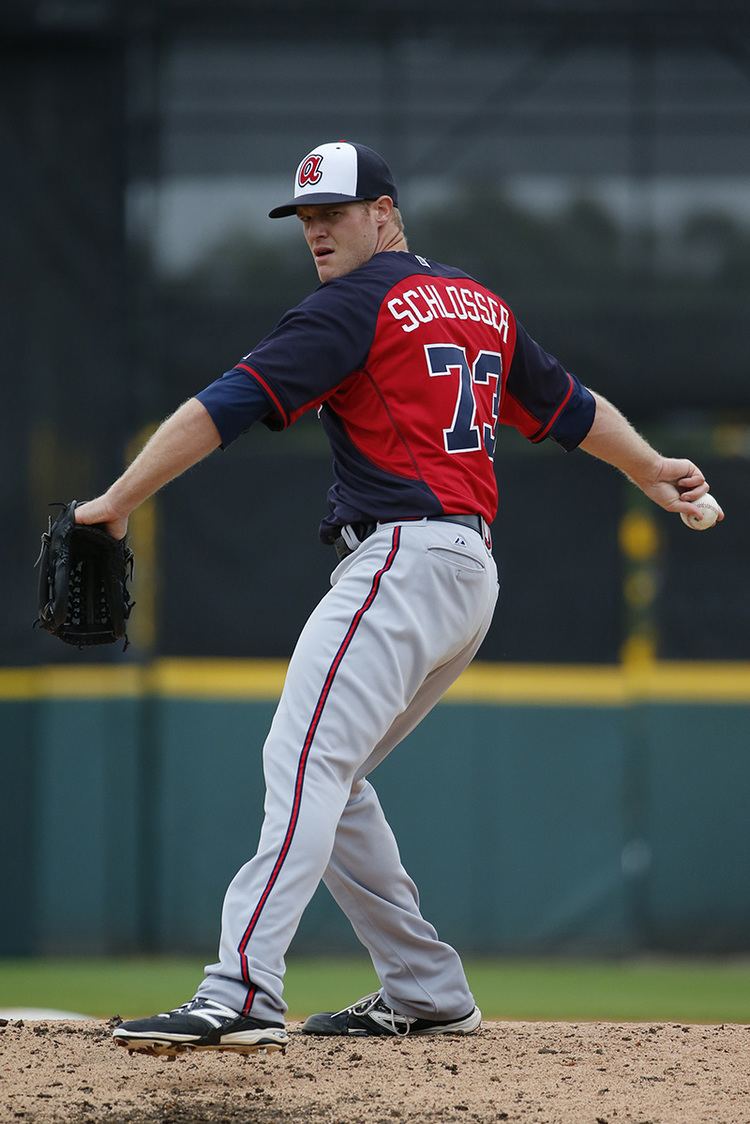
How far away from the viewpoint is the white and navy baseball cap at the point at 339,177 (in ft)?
10.9

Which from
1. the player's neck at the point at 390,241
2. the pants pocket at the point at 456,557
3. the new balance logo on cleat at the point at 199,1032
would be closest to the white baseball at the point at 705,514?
Result: the pants pocket at the point at 456,557

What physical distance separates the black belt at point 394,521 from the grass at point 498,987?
87.6 inches

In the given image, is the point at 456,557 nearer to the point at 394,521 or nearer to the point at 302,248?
the point at 394,521

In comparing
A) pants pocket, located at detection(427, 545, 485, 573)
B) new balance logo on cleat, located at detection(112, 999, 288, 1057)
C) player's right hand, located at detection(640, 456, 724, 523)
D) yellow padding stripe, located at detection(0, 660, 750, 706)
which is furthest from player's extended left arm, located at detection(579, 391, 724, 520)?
yellow padding stripe, located at detection(0, 660, 750, 706)

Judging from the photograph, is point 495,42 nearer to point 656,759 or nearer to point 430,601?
point 656,759

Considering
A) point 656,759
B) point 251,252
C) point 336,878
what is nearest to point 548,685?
point 656,759

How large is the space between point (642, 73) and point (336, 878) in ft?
14.5

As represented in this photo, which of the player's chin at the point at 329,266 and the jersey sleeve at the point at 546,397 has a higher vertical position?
the player's chin at the point at 329,266

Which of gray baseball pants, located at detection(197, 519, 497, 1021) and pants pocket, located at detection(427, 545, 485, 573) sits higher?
pants pocket, located at detection(427, 545, 485, 573)

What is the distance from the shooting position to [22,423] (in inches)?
267

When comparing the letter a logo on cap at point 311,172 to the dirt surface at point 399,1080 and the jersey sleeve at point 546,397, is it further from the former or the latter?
the dirt surface at point 399,1080

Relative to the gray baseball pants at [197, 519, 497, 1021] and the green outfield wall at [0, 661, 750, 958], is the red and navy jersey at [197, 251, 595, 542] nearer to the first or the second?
the gray baseball pants at [197, 519, 497, 1021]

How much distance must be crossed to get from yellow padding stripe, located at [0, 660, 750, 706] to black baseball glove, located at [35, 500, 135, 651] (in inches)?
130

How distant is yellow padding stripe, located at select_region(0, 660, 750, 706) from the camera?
659 centimetres
